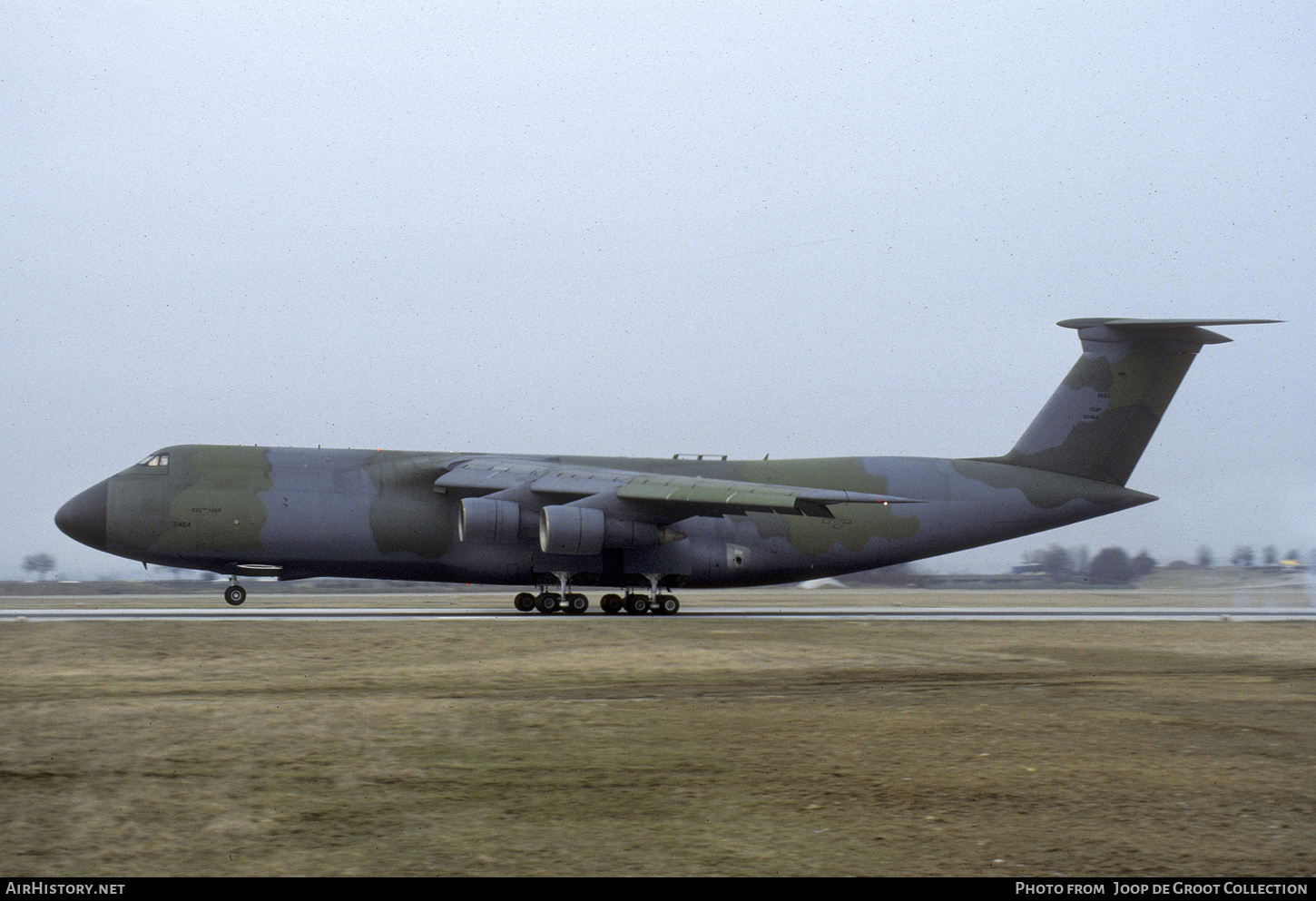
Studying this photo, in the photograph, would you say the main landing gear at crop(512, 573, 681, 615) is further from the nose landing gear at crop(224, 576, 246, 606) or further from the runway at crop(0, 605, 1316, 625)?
the nose landing gear at crop(224, 576, 246, 606)

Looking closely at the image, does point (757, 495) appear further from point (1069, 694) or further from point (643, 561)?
point (1069, 694)

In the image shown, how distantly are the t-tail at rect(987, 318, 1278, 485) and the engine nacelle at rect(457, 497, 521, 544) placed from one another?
1314cm

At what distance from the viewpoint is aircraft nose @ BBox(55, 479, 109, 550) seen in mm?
24781

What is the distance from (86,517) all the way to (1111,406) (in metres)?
24.9

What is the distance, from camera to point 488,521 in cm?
2531

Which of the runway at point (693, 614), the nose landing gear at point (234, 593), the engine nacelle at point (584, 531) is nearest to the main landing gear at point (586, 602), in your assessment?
the runway at point (693, 614)

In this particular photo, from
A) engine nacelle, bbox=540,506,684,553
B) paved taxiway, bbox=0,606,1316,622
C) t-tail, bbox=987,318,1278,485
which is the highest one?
t-tail, bbox=987,318,1278,485

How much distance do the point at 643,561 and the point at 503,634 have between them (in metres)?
7.66

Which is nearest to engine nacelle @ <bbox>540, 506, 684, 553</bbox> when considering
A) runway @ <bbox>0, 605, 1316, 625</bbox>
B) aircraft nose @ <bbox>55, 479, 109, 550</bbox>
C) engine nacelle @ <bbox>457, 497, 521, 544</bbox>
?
engine nacelle @ <bbox>457, 497, 521, 544</bbox>

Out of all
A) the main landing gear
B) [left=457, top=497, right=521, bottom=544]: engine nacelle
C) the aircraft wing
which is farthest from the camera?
the main landing gear

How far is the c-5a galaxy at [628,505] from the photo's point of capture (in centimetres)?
2506

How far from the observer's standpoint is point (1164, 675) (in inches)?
556

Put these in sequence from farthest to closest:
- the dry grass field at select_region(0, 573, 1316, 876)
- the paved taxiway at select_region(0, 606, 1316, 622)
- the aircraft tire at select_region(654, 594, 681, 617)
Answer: the aircraft tire at select_region(654, 594, 681, 617) < the paved taxiway at select_region(0, 606, 1316, 622) < the dry grass field at select_region(0, 573, 1316, 876)

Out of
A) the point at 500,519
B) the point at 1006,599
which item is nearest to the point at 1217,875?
the point at 500,519
